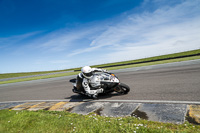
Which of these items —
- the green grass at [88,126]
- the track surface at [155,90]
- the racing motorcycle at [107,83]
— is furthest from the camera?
the racing motorcycle at [107,83]

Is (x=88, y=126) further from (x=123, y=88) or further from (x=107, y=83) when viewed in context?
(x=123, y=88)

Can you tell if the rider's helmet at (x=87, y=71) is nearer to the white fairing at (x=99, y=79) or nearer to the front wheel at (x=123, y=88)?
the white fairing at (x=99, y=79)

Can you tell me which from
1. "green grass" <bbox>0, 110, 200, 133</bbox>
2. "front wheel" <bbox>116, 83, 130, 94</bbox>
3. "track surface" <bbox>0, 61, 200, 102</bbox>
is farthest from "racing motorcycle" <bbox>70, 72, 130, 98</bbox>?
"green grass" <bbox>0, 110, 200, 133</bbox>

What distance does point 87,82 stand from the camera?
19.9 ft

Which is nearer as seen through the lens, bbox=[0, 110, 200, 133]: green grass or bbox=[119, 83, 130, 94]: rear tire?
bbox=[0, 110, 200, 133]: green grass

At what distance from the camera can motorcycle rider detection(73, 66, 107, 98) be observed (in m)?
5.82

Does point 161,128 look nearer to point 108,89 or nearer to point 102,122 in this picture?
point 102,122

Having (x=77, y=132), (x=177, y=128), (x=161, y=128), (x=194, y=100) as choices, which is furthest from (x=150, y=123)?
(x=194, y=100)

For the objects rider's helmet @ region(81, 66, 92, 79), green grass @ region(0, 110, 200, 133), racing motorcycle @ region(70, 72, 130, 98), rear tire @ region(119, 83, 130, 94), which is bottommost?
green grass @ region(0, 110, 200, 133)

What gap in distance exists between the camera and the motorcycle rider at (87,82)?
5824 millimetres

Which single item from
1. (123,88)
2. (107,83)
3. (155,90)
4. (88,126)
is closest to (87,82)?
(107,83)

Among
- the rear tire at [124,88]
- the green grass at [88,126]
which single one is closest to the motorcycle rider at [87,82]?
the rear tire at [124,88]

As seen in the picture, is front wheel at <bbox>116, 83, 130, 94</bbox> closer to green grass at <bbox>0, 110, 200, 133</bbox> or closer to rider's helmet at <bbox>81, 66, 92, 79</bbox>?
rider's helmet at <bbox>81, 66, 92, 79</bbox>

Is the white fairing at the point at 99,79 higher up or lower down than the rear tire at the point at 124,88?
higher up
